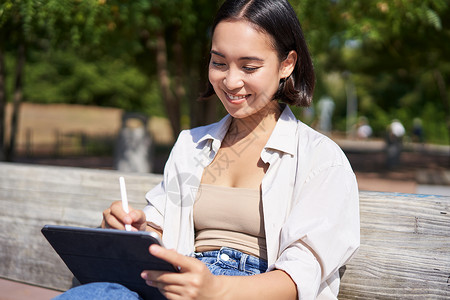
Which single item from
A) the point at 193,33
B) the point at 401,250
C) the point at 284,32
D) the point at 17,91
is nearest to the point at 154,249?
the point at 284,32

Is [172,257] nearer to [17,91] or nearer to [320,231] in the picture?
[320,231]

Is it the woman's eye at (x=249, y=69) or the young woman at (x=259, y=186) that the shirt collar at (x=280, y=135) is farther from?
the woman's eye at (x=249, y=69)

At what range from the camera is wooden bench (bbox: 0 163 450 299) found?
1.99 meters

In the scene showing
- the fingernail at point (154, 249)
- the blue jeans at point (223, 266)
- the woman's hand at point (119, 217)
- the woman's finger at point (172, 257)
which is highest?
the fingernail at point (154, 249)

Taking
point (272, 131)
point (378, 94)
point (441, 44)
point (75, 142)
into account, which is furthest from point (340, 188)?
point (378, 94)

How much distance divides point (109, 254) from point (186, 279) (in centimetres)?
28

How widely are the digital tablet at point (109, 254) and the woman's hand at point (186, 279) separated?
0.09 feet

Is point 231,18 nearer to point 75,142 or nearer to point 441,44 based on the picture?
point 441,44

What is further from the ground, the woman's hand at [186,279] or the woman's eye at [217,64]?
the woman's eye at [217,64]

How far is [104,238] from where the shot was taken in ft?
4.79

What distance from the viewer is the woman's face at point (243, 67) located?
1860 millimetres

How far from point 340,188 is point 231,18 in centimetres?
73

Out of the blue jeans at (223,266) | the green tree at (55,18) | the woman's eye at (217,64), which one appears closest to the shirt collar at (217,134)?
the woman's eye at (217,64)

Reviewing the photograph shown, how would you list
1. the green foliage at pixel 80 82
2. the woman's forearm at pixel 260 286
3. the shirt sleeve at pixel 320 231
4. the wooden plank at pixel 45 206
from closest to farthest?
the woman's forearm at pixel 260 286, the shirt sleeve at pixel 320 231, the wooden plank at pixel 45 206, the green foliage at pixel 80 82
